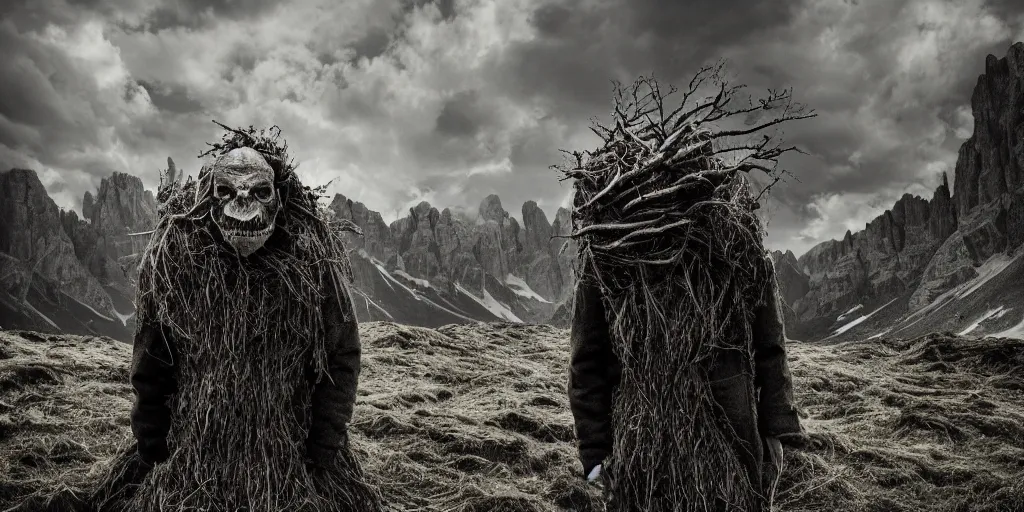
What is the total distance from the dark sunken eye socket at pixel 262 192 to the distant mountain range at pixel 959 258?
6059 centimetres

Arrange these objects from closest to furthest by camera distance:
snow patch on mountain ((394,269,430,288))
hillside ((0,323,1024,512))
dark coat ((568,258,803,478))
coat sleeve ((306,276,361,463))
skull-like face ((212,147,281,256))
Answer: dark coat ((568,258,803,478)) < skull-like face ((212,147,281,256)) < coat sleeve ((306,276,361,463)) < hillside ((0,323,1024,512)) < snow patch on mountain ((394,269,430,288))

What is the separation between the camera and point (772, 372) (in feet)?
8.35

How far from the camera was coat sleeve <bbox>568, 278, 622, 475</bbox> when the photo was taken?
261 cm

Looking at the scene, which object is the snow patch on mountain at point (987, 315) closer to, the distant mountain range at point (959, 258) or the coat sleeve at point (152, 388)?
the distant mountain range at point (959, 258)

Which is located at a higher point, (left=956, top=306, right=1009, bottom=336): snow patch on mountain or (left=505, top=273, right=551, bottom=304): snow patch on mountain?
(left=505, top=273, right=551, bottom=304): snow patch on mountain

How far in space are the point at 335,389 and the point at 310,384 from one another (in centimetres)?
15

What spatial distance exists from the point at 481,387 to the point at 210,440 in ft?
17.6

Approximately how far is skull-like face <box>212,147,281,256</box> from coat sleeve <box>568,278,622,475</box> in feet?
5.36

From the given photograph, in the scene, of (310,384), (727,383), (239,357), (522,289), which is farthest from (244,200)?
(522,289)

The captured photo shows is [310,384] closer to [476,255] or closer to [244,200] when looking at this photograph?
[244,200]

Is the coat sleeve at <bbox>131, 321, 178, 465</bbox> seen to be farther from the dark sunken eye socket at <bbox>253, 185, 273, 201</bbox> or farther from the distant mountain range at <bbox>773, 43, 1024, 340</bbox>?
the distant mountain range at <bbox>773, 43, 1024, 340</bbox>

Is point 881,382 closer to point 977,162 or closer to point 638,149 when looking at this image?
point 638,149

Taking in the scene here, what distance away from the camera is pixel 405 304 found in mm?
103500

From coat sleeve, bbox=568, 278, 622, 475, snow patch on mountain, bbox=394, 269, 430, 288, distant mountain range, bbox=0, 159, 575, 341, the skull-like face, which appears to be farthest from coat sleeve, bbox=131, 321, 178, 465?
snow patch on mountain, bbox=394, 269, 430, 288
